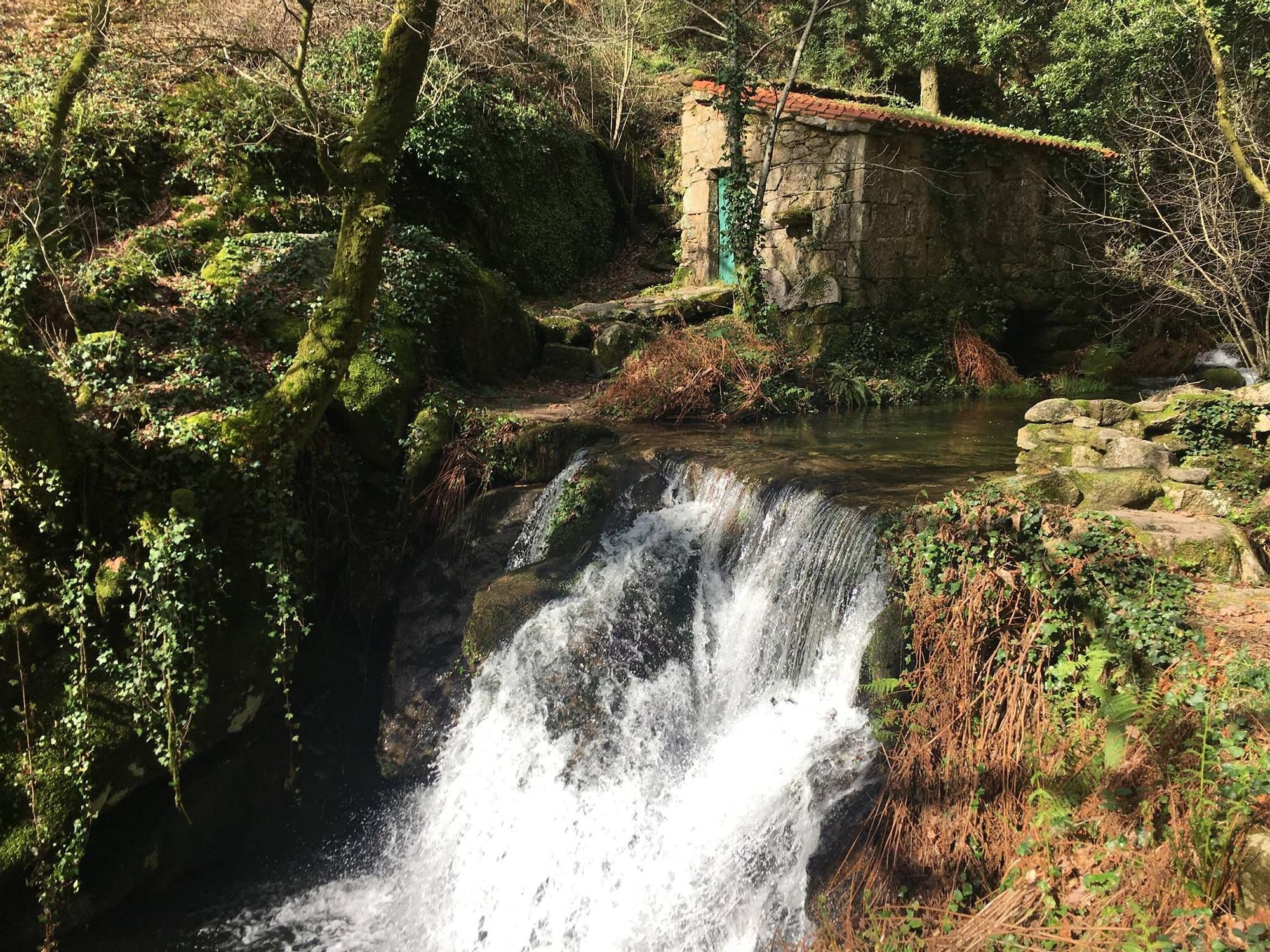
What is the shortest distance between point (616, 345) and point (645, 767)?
6473mm

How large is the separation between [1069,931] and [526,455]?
5.44 meters

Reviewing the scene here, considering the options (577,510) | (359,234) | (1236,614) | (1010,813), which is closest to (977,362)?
(577,510)

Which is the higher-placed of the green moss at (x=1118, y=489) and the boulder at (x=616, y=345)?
A: the boulder at (x=616, y=345)

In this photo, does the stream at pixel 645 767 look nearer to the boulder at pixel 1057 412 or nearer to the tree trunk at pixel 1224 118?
the boulder at pixel 1057 412

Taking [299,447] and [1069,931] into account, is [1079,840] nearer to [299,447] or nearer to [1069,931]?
[1069,931]

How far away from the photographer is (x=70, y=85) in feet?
19.4

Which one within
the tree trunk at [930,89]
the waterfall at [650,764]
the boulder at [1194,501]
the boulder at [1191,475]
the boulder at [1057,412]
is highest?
the tree trunk at [930,89]

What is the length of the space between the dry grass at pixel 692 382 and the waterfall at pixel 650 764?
10.1 feet

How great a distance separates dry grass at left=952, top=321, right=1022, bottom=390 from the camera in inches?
476

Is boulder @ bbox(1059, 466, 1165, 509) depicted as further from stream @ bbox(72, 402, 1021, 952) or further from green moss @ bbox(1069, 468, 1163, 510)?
stream @ bbox(72, 402, 1021, 952)

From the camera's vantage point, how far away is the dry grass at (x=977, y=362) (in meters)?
12.1

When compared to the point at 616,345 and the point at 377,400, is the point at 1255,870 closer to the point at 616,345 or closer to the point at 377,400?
the point at 377,400

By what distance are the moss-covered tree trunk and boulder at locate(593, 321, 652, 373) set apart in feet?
15.4

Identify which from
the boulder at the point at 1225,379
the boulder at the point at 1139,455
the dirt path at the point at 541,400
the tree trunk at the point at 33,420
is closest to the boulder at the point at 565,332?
the dirt path at the point at 541,400
